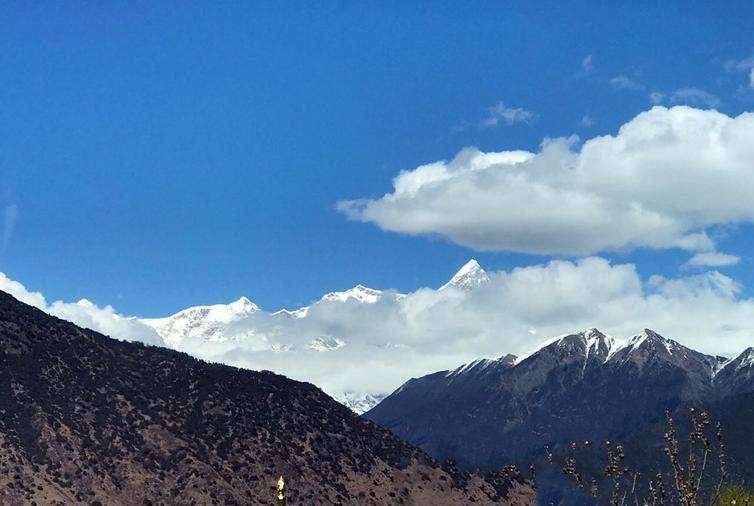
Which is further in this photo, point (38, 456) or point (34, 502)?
point (38, 456)

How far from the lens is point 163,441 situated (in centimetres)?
16662

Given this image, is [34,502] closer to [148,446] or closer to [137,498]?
[137,498]

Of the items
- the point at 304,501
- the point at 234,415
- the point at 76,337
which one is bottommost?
the point at 304,501

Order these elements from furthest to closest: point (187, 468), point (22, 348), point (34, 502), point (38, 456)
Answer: point (22, 348) < point (187, 468) < point (38, 456) < point (34, 502)

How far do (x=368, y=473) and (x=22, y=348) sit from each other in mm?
66465

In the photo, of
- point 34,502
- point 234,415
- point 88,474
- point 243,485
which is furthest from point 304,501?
point 34,502

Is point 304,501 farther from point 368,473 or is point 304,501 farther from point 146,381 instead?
point 146,381

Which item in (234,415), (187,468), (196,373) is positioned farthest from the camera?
(196,373)

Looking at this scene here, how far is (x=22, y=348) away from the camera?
172 m

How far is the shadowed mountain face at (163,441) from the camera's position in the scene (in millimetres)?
149750

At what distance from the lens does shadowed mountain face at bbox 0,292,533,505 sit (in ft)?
491

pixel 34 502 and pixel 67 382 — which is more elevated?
pixel 67 382

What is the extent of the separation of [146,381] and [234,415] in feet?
59.8

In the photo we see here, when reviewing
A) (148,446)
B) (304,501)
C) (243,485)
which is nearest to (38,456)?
(148,446)
